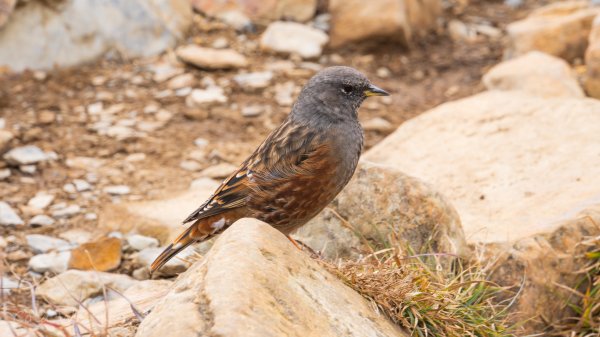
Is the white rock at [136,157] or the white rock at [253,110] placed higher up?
the white rock at [253,110]

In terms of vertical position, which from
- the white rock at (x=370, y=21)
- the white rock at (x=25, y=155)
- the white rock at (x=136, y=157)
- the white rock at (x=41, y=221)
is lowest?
the white rock at (x=41, y=221)

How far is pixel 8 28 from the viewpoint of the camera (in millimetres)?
7008

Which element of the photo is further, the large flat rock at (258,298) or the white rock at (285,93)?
the white rock at (285,93)

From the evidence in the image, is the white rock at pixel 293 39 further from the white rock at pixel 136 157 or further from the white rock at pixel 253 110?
the white rock at pixel 136 157

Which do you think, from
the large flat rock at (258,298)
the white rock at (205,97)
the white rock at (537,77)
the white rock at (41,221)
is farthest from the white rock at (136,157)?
the large flat rock at (258,298)

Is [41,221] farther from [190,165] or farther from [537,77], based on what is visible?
[537,77]

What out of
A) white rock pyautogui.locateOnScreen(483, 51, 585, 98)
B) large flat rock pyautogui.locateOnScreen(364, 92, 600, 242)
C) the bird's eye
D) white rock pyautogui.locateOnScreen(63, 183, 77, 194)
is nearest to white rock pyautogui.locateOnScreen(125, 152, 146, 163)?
white rock pyautogui.locateOnScreen(63, 183, 77, 194)

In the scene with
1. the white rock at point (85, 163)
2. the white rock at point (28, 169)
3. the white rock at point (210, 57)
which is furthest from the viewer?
the white rock at point (210, 57)

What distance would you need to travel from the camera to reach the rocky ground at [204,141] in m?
4.53

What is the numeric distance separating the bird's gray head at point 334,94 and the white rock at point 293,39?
337 cm

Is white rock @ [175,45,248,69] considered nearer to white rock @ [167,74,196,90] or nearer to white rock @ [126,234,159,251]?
white rock @ [167,74,196,90]

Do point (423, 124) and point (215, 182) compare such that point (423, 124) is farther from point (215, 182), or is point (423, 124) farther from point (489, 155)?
point (215, 182)

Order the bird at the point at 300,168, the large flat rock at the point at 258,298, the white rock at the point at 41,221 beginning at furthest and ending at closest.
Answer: the white rock at the point at 41,221 < the bird at the point at 300,168 < the large flat rock at the point at 258,298

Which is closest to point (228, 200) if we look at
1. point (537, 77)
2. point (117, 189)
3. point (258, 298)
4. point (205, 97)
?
point (258, 298)
